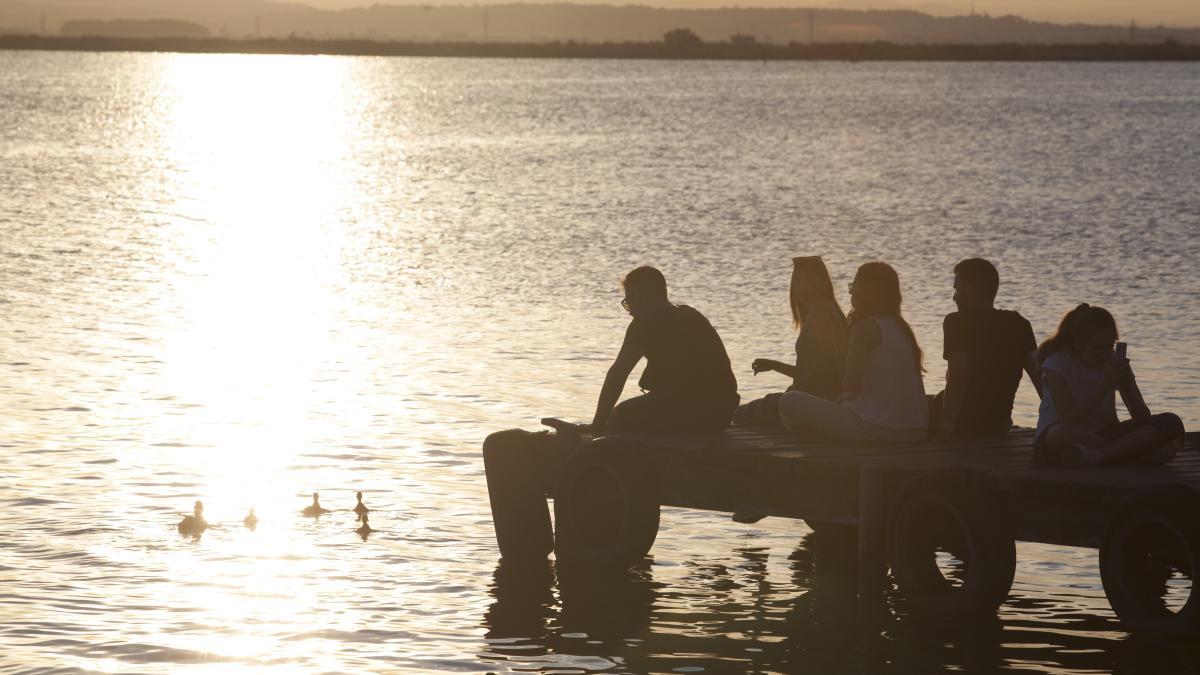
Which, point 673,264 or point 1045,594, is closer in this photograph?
point 1045,594

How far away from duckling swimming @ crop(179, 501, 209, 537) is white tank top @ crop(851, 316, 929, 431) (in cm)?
498

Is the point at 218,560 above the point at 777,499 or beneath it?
beneath

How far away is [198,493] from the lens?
14781 millimetres

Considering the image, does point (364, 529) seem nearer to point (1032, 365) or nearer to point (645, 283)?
point (645, 283)

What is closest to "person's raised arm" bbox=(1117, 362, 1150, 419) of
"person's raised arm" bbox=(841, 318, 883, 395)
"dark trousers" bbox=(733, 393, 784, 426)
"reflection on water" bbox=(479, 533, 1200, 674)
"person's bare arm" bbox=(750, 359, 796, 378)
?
"reflection on water" bbox=(479, 533, 1200, 674)

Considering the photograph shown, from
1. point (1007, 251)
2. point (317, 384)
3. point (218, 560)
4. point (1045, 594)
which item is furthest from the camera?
point (1007, 251)

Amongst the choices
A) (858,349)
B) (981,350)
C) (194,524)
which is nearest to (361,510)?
(194,524)

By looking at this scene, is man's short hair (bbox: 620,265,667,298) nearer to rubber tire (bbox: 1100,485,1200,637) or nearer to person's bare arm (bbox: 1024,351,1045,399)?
person's bare arm (bbox: 1024,351,1045,399)

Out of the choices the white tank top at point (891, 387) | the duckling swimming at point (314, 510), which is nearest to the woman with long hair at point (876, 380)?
the white tank top at point (891, 387)

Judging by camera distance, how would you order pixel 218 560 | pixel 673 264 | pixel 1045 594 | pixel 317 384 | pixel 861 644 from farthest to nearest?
pixel 673 264 < pixel 317 384 < pixel 218 560 < pixel 1045 594 < pixel 861 644

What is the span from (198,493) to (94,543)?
1971 mm

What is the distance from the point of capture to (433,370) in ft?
69.7

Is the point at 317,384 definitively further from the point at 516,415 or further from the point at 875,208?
the point at 875,208

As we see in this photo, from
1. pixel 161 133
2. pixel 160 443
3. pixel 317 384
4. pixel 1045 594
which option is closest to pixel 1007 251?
pixel 317 384
